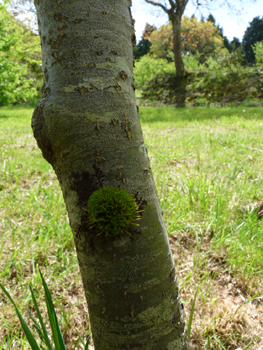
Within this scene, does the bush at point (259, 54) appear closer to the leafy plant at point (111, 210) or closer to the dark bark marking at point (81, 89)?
the dark bark marking at point (81, 89)

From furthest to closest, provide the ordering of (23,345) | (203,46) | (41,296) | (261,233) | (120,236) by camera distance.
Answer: (203,46)
(261,233)
(41,296)
(23,345)
(120,236)

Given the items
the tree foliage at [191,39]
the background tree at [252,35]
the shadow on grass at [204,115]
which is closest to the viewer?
the shadow on grass at [204,115]

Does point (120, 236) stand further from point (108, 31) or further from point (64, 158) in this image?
point (108, 31)

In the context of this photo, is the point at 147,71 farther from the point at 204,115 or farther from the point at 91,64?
the point at 91,64

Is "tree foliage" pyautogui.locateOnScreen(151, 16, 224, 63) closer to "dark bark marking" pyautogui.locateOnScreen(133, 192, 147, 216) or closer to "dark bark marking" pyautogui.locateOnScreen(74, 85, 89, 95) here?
"dark bark marking" pyautogui.locateOnScreen(74, 85, 89, 95)

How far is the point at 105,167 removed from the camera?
76 centimetres

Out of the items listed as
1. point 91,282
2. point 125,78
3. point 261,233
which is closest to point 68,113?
point 125,78

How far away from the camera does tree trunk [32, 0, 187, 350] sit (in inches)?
29.7

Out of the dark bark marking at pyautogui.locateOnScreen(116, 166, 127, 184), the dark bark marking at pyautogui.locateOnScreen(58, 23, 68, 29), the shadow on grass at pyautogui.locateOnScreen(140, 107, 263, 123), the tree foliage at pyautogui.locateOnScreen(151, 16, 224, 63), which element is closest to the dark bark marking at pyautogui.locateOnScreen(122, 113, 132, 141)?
the dark bark marking at pyautogui.locateOnScreen(116, 166, 127, 184)

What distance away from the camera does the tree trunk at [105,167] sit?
75cm

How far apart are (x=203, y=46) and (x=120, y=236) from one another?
1282 inches

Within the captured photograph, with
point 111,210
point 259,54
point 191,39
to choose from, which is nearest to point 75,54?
point 111,210

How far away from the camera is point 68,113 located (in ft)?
2.55

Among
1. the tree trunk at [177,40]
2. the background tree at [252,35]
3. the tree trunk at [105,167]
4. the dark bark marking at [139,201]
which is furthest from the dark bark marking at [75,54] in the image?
the background tree at [252,35]
